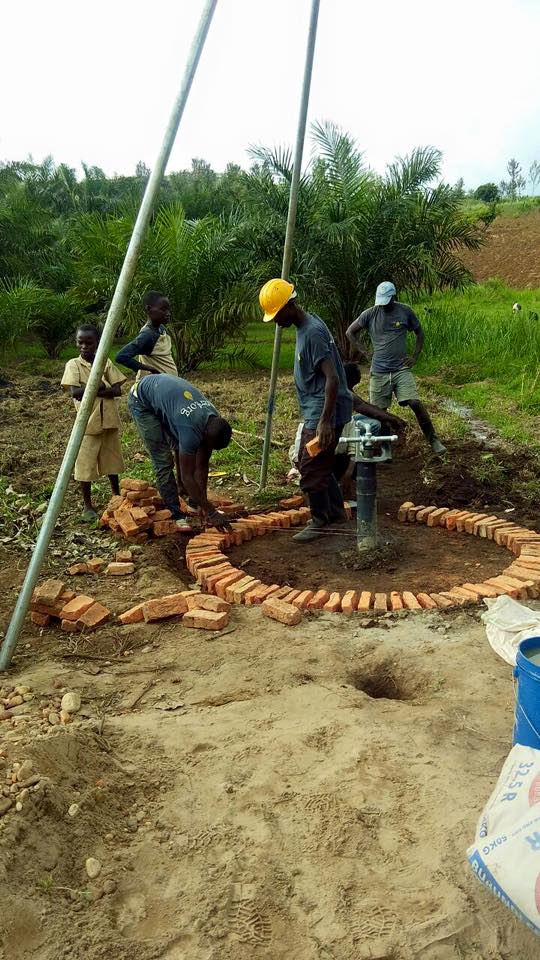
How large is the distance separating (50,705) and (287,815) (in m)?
1.16

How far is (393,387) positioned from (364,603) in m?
3.48

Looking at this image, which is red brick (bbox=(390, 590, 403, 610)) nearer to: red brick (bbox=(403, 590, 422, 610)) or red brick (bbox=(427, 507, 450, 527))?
red brick (bbox=(403, 590, 422, 610))

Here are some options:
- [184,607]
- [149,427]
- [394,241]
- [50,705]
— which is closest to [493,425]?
[394,241]

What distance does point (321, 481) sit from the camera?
480cm

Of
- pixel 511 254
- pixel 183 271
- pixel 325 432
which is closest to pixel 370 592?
pixel 325 432

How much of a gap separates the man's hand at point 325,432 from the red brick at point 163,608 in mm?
1303

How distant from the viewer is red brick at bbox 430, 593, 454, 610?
385cm

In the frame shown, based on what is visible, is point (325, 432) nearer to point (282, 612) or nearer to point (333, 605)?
point (333, 605)

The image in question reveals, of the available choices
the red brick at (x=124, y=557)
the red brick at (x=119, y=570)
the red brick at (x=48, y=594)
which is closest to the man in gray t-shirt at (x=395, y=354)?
the red brick at (x=124, y=557)

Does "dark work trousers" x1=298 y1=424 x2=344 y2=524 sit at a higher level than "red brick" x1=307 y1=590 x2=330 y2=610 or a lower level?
higher

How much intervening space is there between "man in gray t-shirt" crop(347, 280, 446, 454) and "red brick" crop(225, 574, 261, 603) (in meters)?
3.12

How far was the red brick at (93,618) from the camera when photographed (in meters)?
3.81

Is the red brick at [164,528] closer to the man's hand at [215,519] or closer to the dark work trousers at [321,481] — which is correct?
the man's hand at [215,519]

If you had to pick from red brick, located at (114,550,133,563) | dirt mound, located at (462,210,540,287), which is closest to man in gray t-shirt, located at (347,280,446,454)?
red brick, located at (114,550,133,563)
